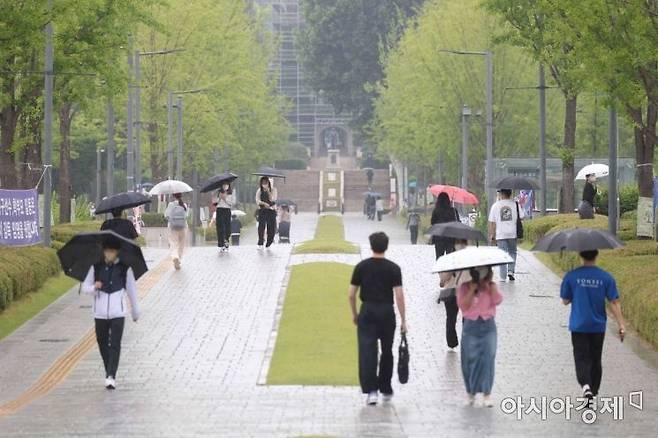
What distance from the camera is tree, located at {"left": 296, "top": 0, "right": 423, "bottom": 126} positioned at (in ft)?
386

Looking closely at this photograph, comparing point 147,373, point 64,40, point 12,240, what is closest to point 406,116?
point 64,40

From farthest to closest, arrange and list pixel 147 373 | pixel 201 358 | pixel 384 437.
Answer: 1. pixel 201 358
2. pixel 147 373
3. pixel 384 437

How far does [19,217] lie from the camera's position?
3188cm

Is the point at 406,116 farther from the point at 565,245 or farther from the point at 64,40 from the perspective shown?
the point at 565,245

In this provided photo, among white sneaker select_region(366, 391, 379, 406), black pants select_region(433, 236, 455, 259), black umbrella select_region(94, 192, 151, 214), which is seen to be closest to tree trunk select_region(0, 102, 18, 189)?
black umbrella select_region(94, 192, 151, 214)

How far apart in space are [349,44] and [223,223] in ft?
271

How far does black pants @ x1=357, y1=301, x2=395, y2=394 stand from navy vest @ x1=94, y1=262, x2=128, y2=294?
2.87m

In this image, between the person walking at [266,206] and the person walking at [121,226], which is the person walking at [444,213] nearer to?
the person walking at [121,226]

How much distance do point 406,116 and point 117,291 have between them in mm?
65827

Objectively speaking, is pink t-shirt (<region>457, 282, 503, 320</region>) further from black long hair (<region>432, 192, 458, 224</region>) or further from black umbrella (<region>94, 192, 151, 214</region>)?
black umbrella (<region>94, 192, 151, 214</region>)

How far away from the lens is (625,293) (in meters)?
25.1

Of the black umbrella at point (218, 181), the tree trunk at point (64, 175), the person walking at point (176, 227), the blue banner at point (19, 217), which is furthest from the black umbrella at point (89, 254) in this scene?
the tree trunk at point (64, 175)

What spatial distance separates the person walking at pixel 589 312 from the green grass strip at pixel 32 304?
9863mm

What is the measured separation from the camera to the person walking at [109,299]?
18.9 meters
